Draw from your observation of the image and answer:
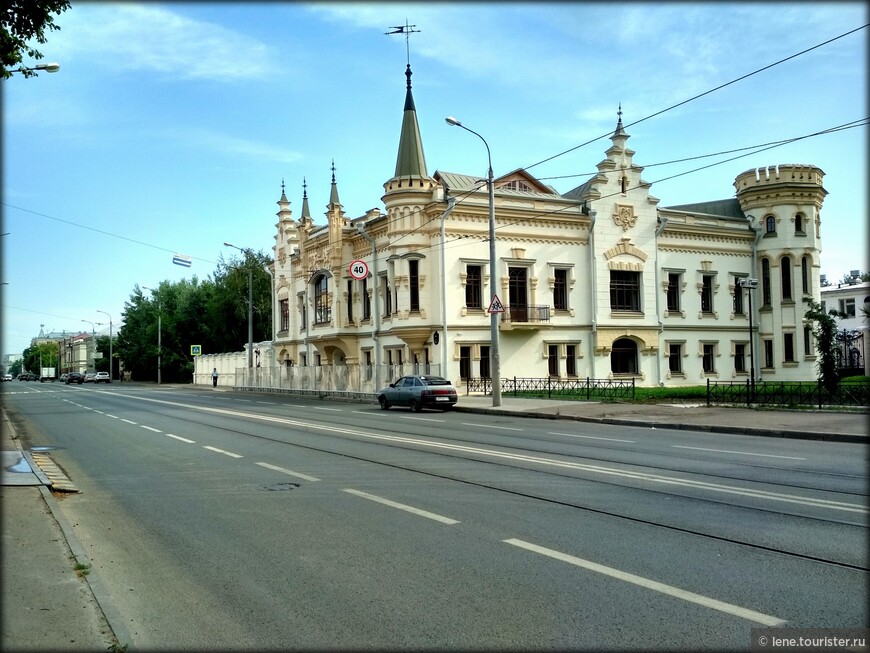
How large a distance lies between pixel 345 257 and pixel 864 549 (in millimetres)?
40673

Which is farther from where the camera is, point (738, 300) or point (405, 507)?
point (738, 300)

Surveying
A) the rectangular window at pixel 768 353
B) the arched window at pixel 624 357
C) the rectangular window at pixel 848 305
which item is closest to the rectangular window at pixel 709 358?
the rectangular window at pixel 768 353

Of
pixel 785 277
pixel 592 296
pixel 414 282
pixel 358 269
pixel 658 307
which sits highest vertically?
pixel 358 269

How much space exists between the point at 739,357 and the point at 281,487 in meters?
43.3

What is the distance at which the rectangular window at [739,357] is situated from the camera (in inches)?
1848

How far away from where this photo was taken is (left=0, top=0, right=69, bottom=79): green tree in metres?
7.82

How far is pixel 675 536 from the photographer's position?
7098 mm

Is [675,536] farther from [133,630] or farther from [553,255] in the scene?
[553,255]

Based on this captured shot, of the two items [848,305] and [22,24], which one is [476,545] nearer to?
[22,24]

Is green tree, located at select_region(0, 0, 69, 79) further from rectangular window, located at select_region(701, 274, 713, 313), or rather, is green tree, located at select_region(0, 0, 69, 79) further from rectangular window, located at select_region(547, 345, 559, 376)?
rectangular window, located at select_region(701, 274, 713, 313)

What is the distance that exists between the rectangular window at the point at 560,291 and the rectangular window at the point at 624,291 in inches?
134

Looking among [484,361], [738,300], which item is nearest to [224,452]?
[484,361]

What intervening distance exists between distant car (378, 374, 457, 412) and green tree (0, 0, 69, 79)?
21.4m

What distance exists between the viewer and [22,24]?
8.13 meters
